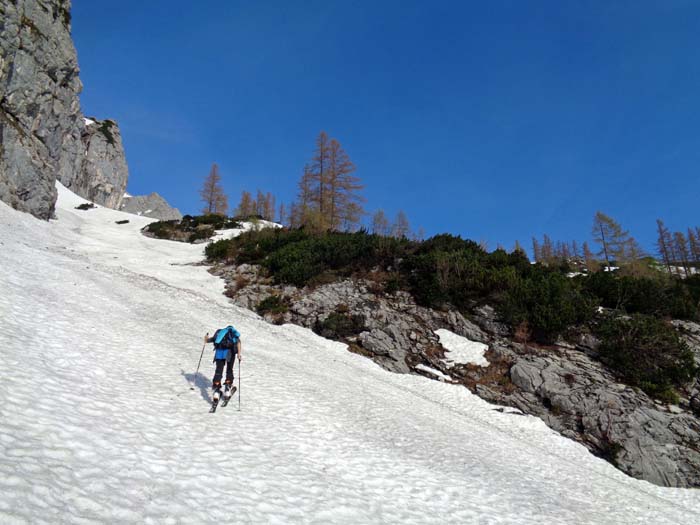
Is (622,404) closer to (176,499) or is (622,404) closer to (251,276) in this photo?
(176,499)

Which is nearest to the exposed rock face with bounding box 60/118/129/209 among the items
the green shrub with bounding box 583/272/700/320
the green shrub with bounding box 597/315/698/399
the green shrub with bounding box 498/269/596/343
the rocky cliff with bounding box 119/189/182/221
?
the rocky cliff with bounding box 119/189/182/221

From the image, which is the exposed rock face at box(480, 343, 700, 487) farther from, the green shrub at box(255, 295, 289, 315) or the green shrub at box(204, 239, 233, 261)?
the green shrub at box(204, 239, 233, 261)

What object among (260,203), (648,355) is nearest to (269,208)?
(260,203)

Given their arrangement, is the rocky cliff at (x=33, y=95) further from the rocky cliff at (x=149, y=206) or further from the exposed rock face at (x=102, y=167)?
the rocky cliff at (x=149, y=206)

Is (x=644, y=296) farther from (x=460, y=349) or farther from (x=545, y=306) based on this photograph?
(x=460, y=349)

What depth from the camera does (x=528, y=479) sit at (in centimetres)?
898

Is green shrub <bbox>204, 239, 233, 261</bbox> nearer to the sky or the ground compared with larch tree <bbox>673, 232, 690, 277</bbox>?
nearer to the ground

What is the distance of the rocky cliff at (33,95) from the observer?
2825 cm

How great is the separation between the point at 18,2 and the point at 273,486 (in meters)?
44.3

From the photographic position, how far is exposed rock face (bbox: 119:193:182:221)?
346 feet

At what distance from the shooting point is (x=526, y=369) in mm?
16203

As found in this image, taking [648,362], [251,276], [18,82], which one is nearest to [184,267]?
[251,276]

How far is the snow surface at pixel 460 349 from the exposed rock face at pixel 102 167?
89901mm

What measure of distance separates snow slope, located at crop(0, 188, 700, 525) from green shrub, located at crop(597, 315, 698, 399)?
5170mm
